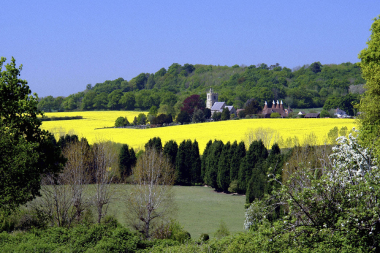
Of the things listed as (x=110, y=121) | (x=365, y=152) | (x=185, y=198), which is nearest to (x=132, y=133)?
(x=110, y=121)

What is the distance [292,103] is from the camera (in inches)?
5822

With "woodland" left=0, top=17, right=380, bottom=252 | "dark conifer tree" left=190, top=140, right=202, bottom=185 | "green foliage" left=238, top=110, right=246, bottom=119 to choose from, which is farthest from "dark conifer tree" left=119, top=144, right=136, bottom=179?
"green foliage" left=238, top=110, right=246, bottom=119

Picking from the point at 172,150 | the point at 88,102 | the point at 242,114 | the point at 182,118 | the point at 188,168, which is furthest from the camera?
the point at 88,102

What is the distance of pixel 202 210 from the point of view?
39.0 m

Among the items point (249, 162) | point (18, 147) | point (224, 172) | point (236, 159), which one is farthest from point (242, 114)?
point (18, 147)

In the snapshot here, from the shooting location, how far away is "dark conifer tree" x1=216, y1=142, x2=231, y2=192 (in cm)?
5041

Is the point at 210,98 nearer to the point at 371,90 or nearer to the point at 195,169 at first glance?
the point at 195,169

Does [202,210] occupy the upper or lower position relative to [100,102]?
lower

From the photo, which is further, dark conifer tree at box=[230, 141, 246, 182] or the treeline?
dark conifer tree at box=[230, 141, 246, 182]

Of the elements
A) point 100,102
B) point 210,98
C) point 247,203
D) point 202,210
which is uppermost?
point 210,98

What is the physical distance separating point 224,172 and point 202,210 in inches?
490

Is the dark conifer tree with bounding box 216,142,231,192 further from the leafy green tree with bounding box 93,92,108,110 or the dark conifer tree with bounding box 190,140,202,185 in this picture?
the leafy green tree with bounding box 93,92,108,110

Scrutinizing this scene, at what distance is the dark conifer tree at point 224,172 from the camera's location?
50.4m

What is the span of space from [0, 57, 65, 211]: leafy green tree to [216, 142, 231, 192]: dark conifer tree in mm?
34038
